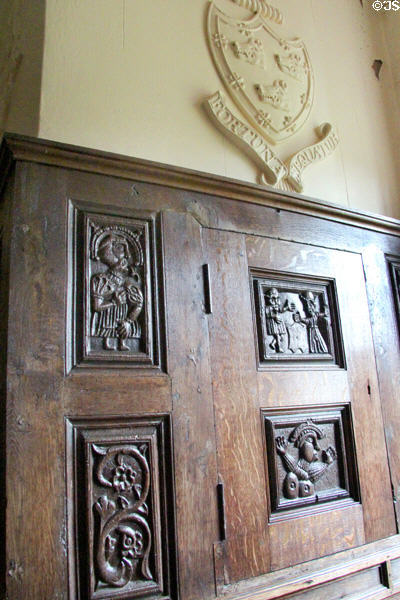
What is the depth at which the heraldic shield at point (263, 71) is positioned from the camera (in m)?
1.82

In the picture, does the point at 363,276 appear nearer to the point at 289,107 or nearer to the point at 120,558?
the point at 289,107

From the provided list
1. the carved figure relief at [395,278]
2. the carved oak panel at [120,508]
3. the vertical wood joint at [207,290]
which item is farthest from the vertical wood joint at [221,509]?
the carved figure relief at [395,278]

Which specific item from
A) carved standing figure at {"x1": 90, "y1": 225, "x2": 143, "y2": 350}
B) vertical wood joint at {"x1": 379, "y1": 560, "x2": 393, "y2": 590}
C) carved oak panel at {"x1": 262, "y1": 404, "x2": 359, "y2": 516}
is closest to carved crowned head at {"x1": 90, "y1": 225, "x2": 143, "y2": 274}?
carved standing figure at {"x1": 90, "y1": 225, "x2": 143, "y2": 350}

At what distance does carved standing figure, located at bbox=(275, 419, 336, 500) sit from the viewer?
54.5 inches

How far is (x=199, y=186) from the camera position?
1.42 meters

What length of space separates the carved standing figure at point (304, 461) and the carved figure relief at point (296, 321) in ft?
0.72

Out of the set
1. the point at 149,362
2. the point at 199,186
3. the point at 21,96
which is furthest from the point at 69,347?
the point at 21,96

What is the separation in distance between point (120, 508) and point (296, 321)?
2.51 feet

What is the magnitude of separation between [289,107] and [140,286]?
1.12 metres

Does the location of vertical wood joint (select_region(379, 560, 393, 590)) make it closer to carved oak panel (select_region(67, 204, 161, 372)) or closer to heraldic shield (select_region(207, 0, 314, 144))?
carved oak panel (select_region(67, 204, 161, 372))

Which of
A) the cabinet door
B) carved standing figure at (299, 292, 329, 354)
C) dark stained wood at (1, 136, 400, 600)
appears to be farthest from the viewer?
carved standing figure at (299, 292, 329, 354)

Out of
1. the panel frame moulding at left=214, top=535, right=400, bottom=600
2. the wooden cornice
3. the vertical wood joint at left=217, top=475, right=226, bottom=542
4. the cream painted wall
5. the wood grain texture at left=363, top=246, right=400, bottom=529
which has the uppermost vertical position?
the cream painted wall

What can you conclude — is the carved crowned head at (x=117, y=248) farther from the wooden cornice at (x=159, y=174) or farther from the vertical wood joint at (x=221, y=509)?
the vertical wood joint at (x=221, y=509)

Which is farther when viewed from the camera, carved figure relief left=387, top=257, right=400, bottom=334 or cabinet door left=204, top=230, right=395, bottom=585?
carved figure relief left=387, top=257, right=400, bottom=334
